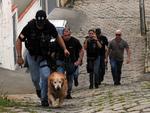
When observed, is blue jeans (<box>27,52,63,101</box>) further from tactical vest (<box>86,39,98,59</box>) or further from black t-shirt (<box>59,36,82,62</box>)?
tactical vest (<box>86,39,98,59</box>)

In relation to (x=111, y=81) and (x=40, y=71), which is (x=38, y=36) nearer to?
(x=40, y=71)

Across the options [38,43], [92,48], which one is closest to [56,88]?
[38,43]

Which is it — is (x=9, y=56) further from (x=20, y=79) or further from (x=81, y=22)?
(x=81, y=22)

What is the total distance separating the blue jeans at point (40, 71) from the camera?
10.8m

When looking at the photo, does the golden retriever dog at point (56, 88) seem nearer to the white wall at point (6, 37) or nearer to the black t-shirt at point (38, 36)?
the black t-shirt at point (38, 36)

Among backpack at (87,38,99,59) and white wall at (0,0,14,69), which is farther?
white wall at (0,0,14,69)

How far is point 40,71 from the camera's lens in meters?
10.8

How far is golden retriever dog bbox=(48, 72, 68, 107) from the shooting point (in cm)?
1073

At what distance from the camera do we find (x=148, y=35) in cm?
2848

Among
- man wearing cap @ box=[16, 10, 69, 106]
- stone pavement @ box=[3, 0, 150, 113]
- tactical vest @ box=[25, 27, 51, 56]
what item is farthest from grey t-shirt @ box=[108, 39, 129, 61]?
tactical vest @ box=[25, 27, 51, 56]

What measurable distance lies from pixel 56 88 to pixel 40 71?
0.43 meters

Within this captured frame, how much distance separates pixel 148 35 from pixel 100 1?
1061 cm

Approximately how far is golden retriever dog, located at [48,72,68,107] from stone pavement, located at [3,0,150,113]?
0.65 ft

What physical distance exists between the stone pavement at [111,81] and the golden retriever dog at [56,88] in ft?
0.65
